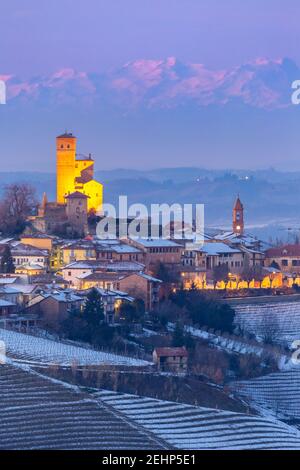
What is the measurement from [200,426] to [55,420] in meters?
2.03

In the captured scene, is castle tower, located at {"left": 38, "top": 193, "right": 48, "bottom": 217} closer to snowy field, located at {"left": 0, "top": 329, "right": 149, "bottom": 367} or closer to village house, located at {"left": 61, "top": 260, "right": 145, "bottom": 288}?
village house, located at {"left": 61, "top": 260, "right": 145, "bottom": 288}

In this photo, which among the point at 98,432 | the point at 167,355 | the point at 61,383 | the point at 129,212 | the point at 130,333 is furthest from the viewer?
the point at 129,212

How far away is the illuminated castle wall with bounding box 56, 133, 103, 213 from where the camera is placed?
1737 inches

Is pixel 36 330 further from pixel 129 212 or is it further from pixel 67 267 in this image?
pixel 129 212

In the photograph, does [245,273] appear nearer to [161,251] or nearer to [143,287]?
[161,251]

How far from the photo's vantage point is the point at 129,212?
48.9 meters

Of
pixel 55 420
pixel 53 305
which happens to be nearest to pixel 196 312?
pixel 53 305

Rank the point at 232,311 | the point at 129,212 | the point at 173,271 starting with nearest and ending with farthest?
1. the point at 232,311
2. the point at 173,271
3. the point at 129,212

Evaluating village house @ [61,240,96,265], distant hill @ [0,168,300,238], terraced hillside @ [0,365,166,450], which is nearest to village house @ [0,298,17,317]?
village house @ [61,240,96,265]

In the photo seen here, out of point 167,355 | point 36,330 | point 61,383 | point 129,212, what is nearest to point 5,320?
point 36,330

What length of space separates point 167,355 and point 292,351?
440 cm

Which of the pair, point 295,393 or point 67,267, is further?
point 67,267

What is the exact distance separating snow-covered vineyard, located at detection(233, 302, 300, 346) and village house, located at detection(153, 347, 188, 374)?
4922mm

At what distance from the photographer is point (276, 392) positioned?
105 feet
